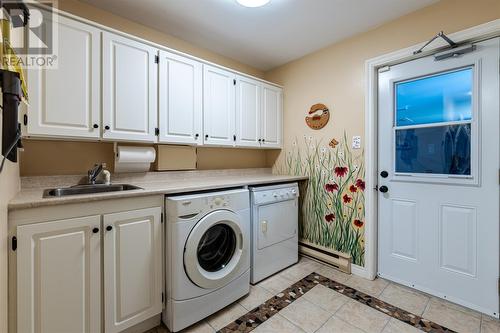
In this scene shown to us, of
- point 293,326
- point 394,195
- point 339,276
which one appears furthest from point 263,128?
point 293,326

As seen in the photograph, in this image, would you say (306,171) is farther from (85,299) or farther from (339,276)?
(85,299)

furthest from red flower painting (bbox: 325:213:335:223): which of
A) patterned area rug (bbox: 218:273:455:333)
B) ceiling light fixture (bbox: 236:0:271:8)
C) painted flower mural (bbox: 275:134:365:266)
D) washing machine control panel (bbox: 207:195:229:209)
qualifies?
ceiling light fixture (bbox: 236:0:271:8)

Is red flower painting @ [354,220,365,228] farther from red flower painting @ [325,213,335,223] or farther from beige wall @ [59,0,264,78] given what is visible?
beige wall @ [59,0,264,78]

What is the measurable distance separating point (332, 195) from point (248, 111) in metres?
1.33

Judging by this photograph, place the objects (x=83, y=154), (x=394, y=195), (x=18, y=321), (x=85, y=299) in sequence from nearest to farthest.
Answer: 1. (x=18, y=321)
2. (x=85, y=299)
3. (x=83, y=154)
4. (x=394, y=195)

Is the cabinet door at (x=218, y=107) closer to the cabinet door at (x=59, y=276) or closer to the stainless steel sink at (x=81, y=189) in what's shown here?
the stainless steel sink at (x=81, y=189)

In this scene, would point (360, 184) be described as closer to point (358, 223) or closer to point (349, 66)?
point (358, 223)

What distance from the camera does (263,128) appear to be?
9.13ft

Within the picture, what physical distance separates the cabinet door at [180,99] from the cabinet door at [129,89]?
7 centimetres

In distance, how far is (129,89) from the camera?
174 cm

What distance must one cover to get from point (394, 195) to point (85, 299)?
8.14 ft

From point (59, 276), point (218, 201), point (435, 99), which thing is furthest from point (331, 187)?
point (59, 276)

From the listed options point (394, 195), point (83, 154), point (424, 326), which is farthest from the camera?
point (394, 195)

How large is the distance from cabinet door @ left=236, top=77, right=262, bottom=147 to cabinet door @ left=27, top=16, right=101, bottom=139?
1.30 meters
